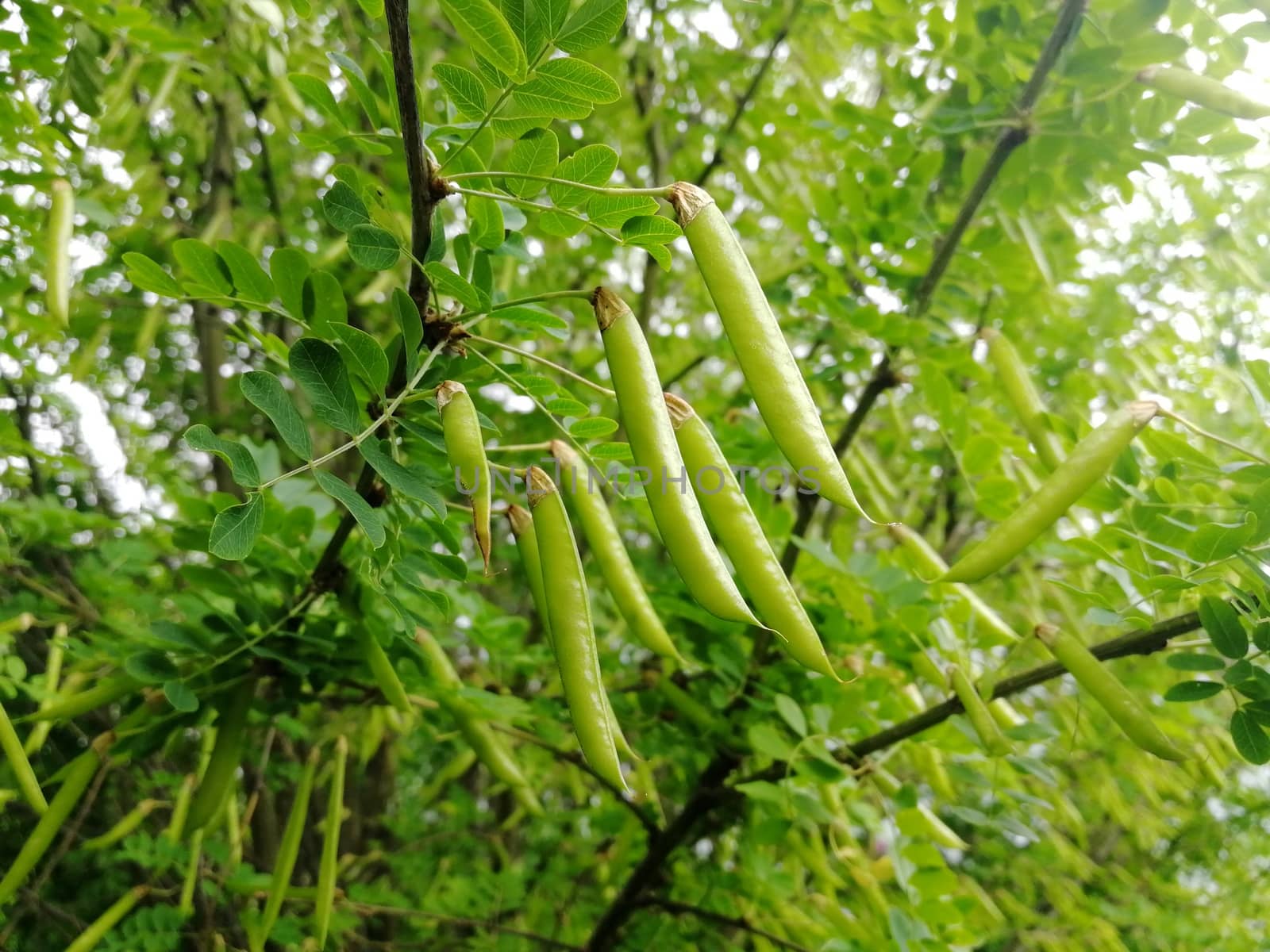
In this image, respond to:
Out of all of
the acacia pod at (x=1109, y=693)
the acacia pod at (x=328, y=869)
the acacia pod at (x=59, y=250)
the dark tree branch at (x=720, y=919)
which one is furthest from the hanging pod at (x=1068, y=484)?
the acacia pod at (x=59, y=250)

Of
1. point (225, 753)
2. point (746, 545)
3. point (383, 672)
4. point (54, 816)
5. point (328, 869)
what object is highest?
point (746, 545)

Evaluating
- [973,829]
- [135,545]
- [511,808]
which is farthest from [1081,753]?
[135,545]

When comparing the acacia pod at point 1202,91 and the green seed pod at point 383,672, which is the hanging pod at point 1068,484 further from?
the green seed pod at point 383,672

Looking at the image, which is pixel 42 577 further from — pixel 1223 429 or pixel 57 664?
pixel 1223 429

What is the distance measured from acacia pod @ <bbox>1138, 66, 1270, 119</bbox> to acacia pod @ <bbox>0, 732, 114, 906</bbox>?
1.68 metres

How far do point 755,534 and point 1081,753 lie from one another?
2.68 meters

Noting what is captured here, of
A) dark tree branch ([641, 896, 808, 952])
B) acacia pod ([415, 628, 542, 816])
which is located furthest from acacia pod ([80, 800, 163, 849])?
dark tree branch ([641, 896, 808, 952])

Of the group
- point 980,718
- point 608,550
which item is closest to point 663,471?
point 608,550

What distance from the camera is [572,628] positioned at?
78cm

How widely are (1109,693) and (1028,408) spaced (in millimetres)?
433

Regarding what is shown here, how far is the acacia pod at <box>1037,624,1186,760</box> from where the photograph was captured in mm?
932

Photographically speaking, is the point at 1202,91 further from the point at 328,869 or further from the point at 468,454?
the point at 328,869

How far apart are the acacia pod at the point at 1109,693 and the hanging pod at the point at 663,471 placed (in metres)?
0.56

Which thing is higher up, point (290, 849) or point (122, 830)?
point (290, 849)
